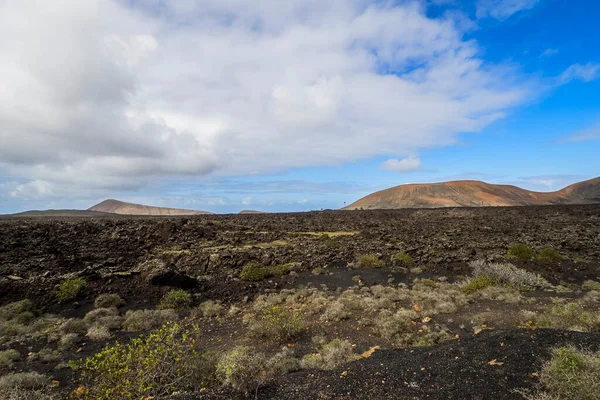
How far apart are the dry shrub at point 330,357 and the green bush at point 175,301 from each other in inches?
285

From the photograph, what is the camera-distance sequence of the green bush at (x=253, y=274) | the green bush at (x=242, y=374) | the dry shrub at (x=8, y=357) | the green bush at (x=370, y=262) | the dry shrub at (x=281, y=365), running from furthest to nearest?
the green bush at (x=370, y=262)
the green bush at (x=253, y=274)
the dry shrub at (x=8, y=357)
the dry shrub at (x=281, y=365)
the green bush at (x=242, y=374)

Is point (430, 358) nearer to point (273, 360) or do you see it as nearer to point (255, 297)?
point (273, 360)

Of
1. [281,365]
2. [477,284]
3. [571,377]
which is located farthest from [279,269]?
[571,377]

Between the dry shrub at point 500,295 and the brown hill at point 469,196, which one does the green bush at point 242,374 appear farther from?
the brown hill at point 469,196

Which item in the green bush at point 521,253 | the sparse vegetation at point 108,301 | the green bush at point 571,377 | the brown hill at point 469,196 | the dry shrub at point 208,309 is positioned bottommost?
the dry shrub at point 208,309

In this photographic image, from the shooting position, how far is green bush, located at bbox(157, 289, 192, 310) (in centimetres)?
1297

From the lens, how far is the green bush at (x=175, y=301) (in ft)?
→ 42.6

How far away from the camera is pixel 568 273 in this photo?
651 inches

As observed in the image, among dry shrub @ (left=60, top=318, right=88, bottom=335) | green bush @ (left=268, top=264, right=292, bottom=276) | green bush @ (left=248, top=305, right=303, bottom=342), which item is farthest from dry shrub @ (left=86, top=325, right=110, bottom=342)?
green bush @ (left=268, top=264, right=292, bottom=276)

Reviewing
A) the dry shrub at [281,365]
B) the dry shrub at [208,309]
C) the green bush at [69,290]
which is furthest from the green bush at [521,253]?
the green bush at [69,290]

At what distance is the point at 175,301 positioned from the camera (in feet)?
43.3

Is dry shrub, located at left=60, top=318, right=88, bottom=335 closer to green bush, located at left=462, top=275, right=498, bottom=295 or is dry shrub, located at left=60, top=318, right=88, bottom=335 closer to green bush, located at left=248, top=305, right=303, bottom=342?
green bush, located at left=248, top=305, right=303, bottom=342

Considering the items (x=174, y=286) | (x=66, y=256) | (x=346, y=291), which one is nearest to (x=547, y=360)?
(x=346, y=291)

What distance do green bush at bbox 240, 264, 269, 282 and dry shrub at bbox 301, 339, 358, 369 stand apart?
927 cm
